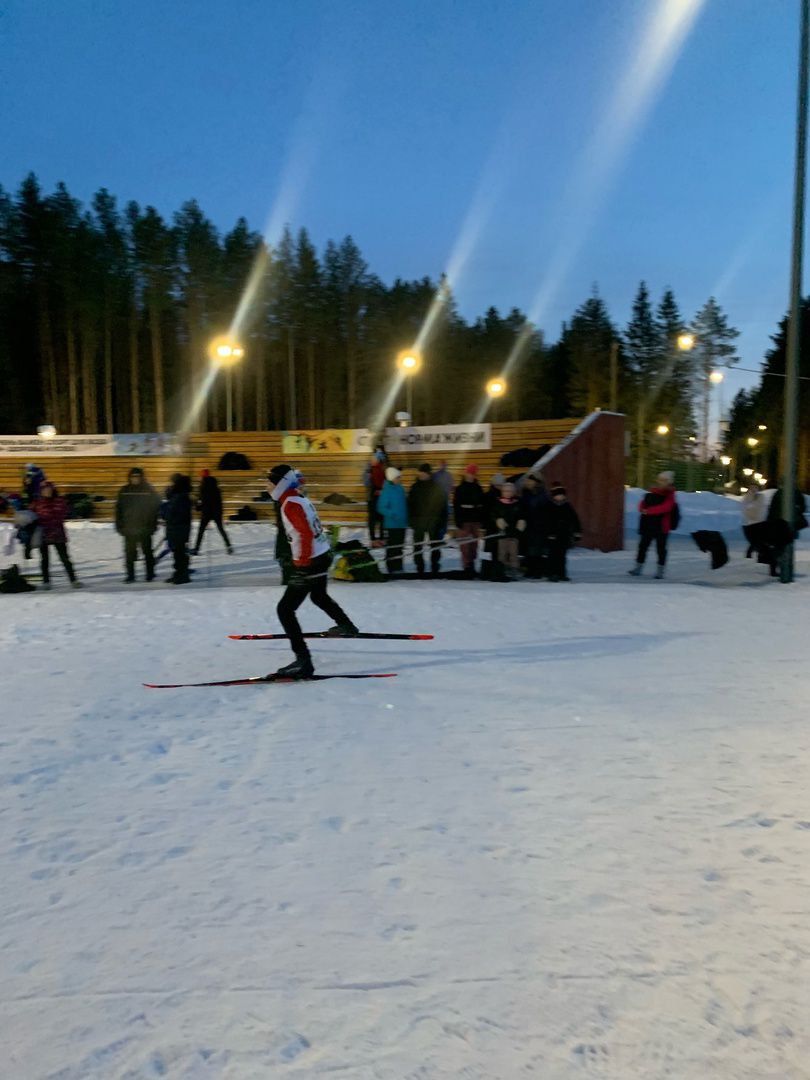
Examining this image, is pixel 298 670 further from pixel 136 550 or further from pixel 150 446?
pixel 150 446

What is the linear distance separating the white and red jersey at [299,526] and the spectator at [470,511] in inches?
242

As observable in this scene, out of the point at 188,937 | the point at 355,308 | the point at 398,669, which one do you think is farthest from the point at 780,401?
the point at 188,937

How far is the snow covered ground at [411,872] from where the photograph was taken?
2.51 m

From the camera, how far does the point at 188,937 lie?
10.1 ft

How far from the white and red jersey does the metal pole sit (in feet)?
27.9

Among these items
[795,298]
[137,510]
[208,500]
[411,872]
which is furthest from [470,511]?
[411,872]

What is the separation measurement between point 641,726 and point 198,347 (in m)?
52.3

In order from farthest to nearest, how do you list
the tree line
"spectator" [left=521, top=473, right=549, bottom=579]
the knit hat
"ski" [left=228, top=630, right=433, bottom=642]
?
the tree line < "spectator" [left=521, top=473, right=549, bottom=579] < "ski" [left=228, top=630, right=433, bottom=642] < the knit hat

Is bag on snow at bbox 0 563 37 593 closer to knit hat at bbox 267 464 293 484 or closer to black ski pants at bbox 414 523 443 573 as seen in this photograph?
black ski pants at bbox 414 523 443 573

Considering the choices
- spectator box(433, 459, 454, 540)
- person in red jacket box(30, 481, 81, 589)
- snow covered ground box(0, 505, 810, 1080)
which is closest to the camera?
snow covered ground box(0, 505, 810, 1080)

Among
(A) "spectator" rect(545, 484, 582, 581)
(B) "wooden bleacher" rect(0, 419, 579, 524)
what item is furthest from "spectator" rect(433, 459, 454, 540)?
(B) "wooden bleacher" rect(0, 419, 579, 524)

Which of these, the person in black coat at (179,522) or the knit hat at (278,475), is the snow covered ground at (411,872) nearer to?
the knit hat at (278,475)

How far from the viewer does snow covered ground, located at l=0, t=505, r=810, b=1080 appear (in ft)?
8.25

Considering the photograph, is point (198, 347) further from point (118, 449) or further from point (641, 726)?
point (641, 726)
